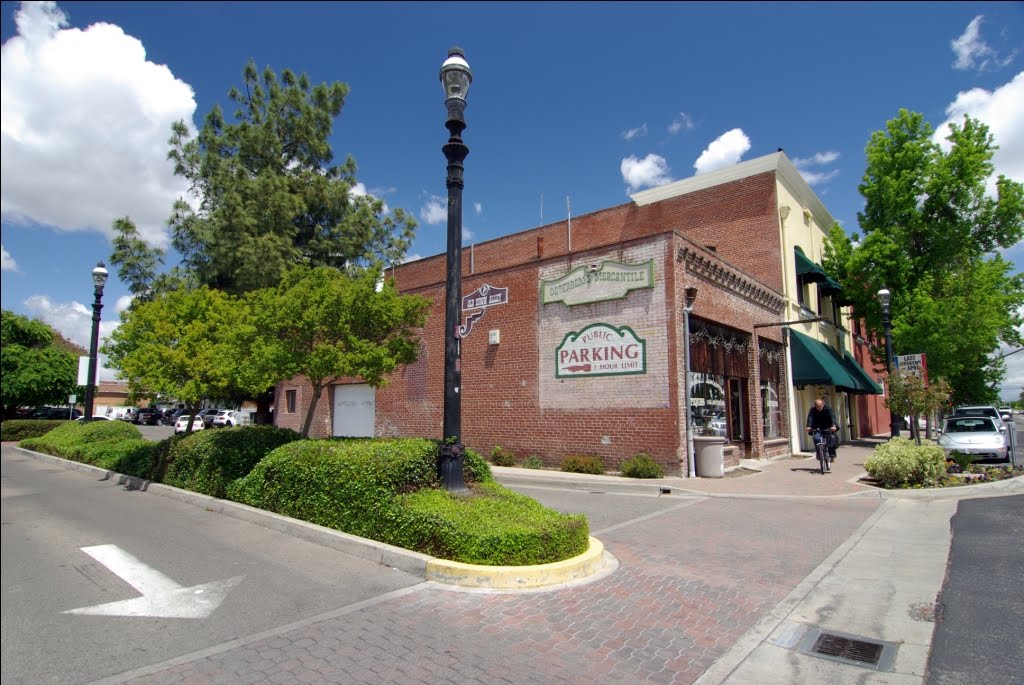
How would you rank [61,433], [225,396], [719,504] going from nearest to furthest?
1. [719,504]
2. [225,396]
3. [61,433]

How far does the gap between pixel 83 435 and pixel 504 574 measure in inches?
647

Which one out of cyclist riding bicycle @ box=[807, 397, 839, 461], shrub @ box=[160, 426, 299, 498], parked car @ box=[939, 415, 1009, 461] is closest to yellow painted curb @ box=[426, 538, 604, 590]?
shrub @ box=[160, 426, 299, 498]

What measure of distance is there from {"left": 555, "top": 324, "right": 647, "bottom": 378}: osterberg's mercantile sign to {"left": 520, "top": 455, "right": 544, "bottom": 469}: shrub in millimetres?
2347

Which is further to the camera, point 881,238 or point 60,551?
A: point 881,238

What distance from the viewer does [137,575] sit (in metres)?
5.91

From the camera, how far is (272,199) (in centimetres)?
2470

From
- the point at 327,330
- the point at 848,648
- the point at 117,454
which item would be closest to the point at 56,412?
the point at 117,454

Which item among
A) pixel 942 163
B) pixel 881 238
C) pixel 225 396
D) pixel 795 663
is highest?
pixel 942 163

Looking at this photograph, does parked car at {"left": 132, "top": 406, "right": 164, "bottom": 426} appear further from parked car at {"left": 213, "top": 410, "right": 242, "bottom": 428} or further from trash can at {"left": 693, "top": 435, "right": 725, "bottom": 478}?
trash can at {"left": 693, "top": 435, "right": 725, "bottom": 478}

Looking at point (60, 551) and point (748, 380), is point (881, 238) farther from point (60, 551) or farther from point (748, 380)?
point (60, 551)

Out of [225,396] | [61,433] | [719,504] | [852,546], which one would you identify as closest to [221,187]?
[61,433]

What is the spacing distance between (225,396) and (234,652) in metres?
10.4

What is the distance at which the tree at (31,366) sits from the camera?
28078 mm

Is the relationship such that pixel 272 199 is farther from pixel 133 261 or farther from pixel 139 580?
pixel 139 580
